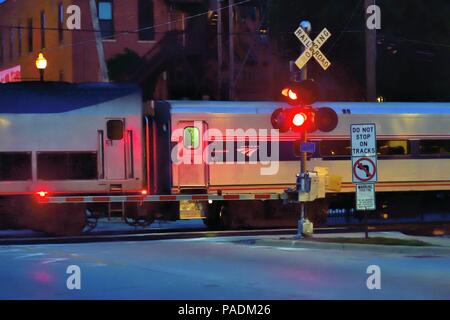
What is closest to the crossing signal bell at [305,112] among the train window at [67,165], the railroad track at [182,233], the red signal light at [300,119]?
the red signal light at [300,119]

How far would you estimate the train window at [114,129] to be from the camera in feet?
67.2

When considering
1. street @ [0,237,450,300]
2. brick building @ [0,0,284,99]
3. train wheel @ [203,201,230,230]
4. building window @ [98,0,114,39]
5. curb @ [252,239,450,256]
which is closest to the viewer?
street @ [0,237,450,300]

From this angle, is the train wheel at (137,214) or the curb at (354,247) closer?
the curb at (354,247)

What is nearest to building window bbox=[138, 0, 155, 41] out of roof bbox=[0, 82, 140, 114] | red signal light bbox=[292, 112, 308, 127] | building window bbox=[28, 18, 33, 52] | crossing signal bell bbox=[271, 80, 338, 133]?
building window bbox=[28, 18, 33, 52]

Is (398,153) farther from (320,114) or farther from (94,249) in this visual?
(94,249)

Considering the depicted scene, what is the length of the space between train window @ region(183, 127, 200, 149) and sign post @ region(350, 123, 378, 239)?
577 centimetres

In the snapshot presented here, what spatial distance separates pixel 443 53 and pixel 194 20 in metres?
17.1

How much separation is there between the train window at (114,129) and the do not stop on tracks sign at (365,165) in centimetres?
686

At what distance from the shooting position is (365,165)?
54.3 feet

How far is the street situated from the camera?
1020 cm

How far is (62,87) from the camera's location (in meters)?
20.7

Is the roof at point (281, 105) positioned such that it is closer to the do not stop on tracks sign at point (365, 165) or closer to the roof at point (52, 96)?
the roof at point (52, 96)

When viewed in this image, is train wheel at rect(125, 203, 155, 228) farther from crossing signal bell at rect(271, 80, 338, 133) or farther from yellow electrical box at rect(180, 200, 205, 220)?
crossing signal bell at rect(271, 80, 338, 133)

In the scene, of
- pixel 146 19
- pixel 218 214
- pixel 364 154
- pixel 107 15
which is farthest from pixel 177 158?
pixel 146 19
